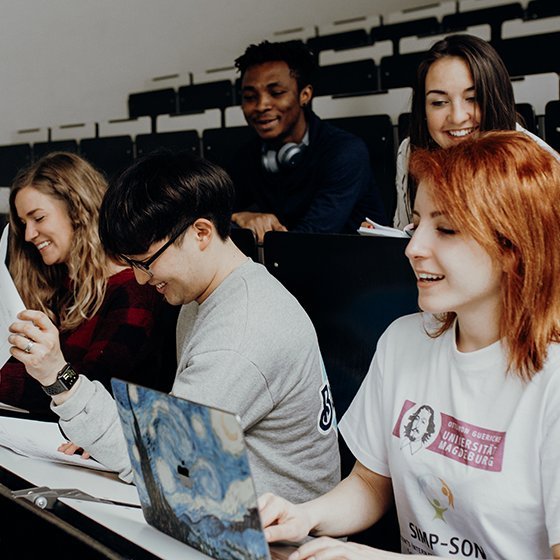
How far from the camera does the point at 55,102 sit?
616 centimetres

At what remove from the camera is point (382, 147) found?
3242mm

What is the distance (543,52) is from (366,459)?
316 centimetres

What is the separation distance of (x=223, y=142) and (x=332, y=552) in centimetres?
296

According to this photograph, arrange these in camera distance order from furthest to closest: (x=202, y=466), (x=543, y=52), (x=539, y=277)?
(x=543, y=52) < (x=539, y=277) < (x=202, y=466)

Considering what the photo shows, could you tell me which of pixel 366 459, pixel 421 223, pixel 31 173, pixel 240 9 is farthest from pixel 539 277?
pixel 240 9

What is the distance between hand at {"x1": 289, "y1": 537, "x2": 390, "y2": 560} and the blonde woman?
0.78 m

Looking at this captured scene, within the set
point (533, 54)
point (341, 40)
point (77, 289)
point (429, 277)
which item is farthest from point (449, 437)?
point (341, 40)

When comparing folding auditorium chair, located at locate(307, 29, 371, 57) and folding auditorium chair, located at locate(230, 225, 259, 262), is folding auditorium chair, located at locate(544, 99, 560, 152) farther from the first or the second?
folding auditorium chair, located at locate(307, 29, 371, 57)

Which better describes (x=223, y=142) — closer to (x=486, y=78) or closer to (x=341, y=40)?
(x=486, y=78)

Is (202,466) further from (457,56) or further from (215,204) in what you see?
(457,56)

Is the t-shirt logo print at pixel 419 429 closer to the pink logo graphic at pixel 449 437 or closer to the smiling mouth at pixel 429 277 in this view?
the pink logo graphic at pixel 449 437

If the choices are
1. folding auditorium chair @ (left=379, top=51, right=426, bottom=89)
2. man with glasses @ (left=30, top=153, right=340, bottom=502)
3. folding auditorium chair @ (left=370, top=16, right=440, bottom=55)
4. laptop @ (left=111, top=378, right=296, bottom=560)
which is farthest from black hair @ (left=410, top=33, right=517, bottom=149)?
folding auditorium chair @ (left=370, top=16, right=440, bottom=55)

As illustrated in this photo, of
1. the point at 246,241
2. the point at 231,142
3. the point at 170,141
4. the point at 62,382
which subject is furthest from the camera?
the point at 170,141

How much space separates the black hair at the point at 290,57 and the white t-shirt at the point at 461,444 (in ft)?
5.79
